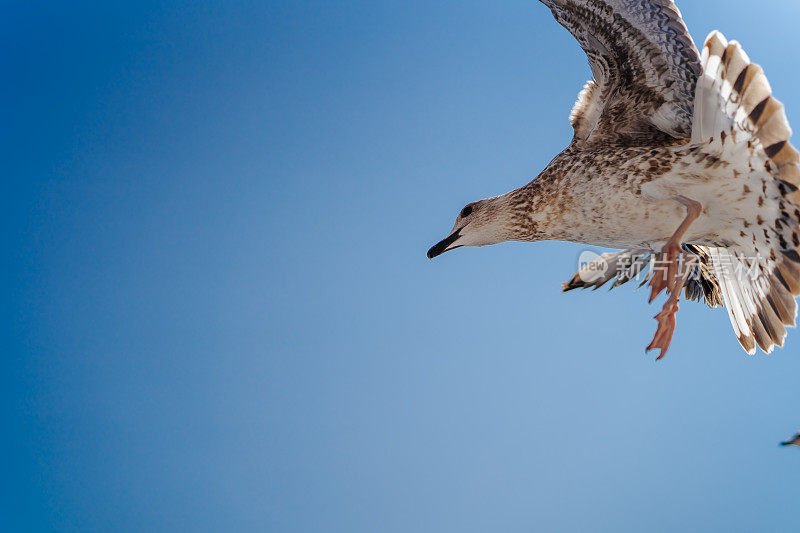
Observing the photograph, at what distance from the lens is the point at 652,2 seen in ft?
7.32

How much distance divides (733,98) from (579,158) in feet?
2.02

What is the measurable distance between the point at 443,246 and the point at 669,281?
932mm

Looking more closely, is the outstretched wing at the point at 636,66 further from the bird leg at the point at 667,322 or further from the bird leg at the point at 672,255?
the bird leg at the point at 667,322

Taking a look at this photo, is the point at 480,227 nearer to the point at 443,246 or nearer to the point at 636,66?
the point at 443,246

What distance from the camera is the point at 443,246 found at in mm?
2807

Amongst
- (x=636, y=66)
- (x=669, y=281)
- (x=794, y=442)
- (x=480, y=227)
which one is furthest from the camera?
(x=480, y=227)

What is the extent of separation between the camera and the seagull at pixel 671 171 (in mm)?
2066

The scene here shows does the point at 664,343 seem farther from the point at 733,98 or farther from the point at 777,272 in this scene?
the point at 733,98

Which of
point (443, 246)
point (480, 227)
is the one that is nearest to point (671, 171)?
point (480, 227)

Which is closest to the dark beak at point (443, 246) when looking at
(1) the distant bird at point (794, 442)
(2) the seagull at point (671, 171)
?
(2) the seagull at point (671, 171)

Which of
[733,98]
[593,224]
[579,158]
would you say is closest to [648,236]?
[593,224]

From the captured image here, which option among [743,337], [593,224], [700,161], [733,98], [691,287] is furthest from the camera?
[691,287]

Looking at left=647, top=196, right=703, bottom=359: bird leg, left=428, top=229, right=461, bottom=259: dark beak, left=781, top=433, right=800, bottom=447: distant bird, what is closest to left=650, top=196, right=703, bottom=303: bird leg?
left=647, top=196, right=703, bottom=359: bird leg

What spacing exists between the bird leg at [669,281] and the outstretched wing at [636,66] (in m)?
0.32
